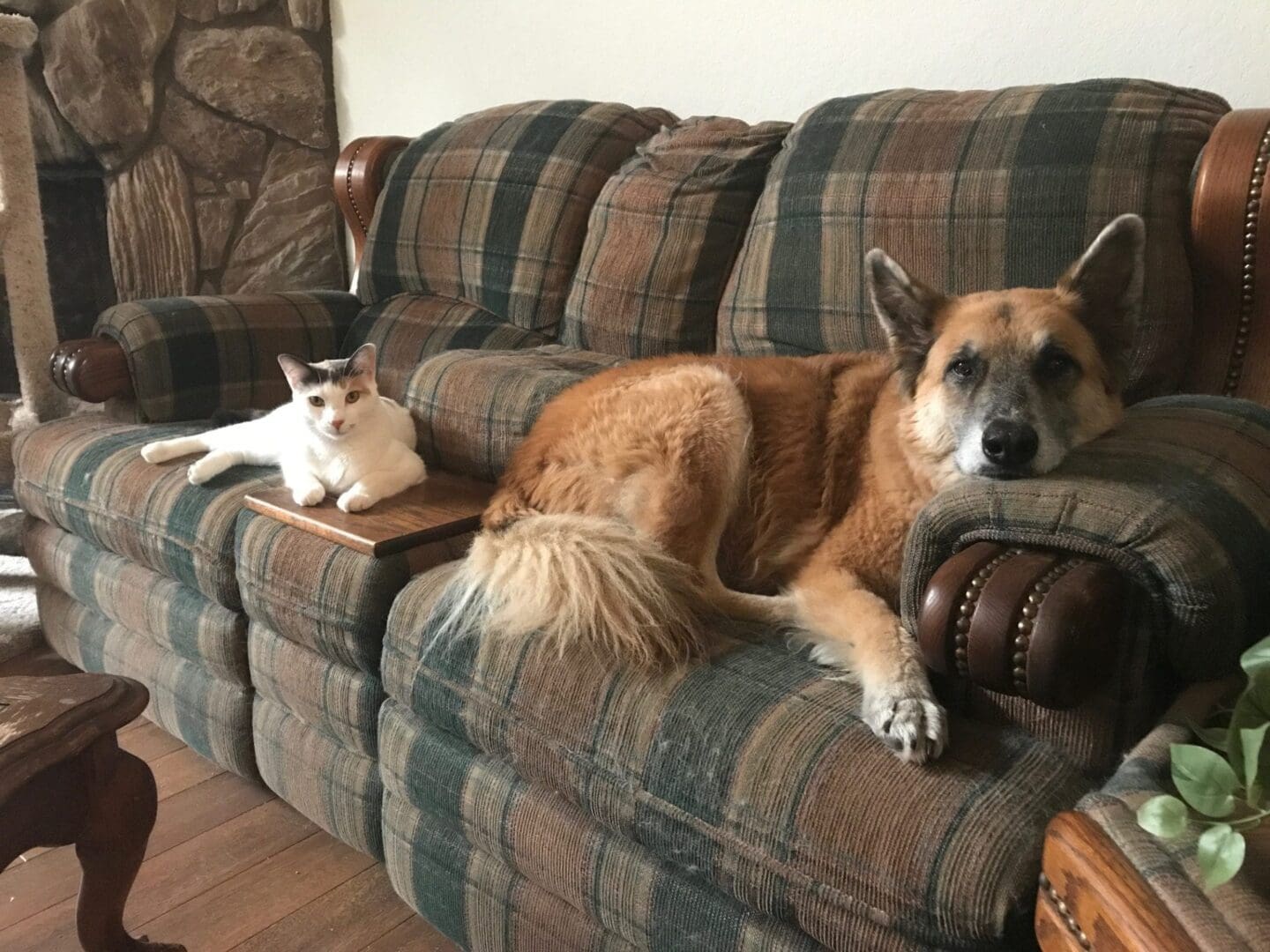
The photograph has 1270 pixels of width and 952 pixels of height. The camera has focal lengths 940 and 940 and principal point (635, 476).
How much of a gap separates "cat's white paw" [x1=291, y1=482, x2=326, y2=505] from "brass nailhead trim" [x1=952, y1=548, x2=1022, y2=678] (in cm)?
116

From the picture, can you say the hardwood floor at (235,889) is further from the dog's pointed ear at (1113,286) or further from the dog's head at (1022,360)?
the dog's pointed ear at (1113,286)

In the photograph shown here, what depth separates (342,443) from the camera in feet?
5.67

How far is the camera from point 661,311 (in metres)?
2.02

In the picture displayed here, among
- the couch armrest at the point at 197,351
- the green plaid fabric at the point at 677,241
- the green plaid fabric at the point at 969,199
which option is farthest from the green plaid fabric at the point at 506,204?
the green plaid fabric at the point at 969,199

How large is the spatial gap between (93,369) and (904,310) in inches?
71.8

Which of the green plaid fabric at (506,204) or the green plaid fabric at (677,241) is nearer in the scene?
the green plaid fabric at (677,241)

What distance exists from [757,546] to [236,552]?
924 millimetres

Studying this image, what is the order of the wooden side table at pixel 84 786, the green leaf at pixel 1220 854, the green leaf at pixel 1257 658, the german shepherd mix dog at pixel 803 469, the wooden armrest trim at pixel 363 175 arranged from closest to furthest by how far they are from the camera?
the green leaf at pixel 1220 854
the green leaf at pixel 1257 658
the wooden side table at pixel 84 786
the german shepherd mix dog at pixel 803 469
the wooden armrest trim at pixel 363 175

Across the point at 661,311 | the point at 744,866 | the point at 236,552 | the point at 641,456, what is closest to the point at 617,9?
the point at 661,311

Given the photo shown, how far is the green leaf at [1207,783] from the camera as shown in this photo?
75 cm

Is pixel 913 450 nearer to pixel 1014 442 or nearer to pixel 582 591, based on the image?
pixel 1014 442

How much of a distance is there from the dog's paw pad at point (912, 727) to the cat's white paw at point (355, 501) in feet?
3.24

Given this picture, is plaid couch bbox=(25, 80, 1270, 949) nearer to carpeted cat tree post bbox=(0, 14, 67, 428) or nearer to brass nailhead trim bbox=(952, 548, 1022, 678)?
brass nailhead trim bbox=(952, 548, 1022, 678)

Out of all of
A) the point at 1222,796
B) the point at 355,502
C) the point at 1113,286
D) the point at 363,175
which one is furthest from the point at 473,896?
the point at 363,175
